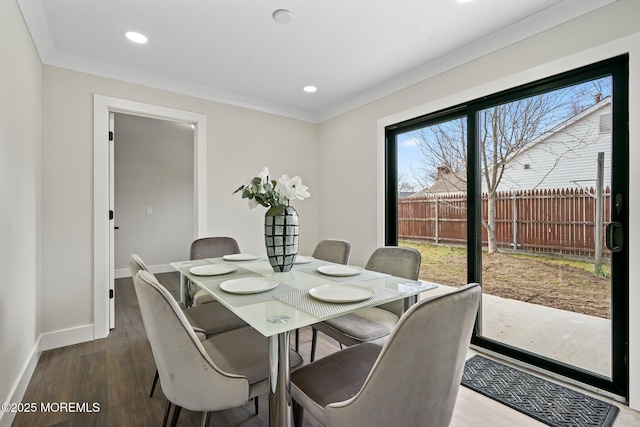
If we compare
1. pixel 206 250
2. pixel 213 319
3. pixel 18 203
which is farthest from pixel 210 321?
pixel 18 203

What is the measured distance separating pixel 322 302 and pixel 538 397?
156 cm

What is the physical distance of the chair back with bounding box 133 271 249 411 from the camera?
998 mm

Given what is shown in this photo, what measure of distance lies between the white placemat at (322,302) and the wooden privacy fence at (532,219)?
1468 millimetres

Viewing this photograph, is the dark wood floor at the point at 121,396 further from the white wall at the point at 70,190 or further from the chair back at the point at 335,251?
the chair back at the point at 335,251

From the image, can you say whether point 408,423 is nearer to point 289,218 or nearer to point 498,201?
point 289,218

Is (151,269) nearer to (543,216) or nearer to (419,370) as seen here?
(419,370)

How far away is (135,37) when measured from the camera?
7.31 ft

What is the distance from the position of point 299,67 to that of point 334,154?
1.28 metres

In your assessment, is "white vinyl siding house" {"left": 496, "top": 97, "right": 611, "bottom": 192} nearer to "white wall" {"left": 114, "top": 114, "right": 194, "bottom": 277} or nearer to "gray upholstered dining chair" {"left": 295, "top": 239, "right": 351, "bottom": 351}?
"gray upholstered dining chair" {"left": 295, "top": 239, "right": 351, "bottom": 351}

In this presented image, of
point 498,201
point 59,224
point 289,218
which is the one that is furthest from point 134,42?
point 498,201

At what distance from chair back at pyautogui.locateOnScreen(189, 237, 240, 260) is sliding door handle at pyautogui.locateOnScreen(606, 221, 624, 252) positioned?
2.67 m

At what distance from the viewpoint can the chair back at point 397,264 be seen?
1.93 meters

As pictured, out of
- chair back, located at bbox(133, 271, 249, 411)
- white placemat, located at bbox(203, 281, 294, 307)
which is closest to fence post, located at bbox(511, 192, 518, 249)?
white placemat, located at bbox(203, 281, 294, 307)

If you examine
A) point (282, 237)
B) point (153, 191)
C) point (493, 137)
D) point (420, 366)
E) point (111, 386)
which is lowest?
point (111, 386)
